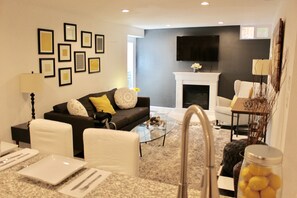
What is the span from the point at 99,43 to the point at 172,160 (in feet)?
10.2

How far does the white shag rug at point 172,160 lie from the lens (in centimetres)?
348

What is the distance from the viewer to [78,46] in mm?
5059

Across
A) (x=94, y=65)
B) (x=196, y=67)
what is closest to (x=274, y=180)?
(x=94, y=65)

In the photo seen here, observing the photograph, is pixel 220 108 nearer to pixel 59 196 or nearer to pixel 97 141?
pixel 97 141

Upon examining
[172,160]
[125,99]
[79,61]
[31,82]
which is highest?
[79,61]

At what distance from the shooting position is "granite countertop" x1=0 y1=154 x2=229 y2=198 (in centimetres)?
137

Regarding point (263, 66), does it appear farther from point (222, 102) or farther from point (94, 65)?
point (94, 65)

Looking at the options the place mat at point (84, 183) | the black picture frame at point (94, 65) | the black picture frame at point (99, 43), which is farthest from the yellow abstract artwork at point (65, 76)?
the place mat at point (84, 183)

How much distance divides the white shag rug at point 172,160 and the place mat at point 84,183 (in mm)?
1904

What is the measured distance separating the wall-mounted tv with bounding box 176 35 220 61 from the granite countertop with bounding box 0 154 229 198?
594 centimetres

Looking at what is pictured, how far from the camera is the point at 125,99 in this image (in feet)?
19.0

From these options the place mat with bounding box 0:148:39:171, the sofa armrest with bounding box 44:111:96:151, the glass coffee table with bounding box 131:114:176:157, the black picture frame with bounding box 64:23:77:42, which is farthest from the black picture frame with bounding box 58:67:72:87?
the place mat with bounding box 0:148:39:171

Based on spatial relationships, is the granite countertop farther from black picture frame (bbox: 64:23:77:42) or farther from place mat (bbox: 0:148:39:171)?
black picture frame (bbox: 64:23:77:42)

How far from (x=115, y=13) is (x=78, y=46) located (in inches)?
38.7
